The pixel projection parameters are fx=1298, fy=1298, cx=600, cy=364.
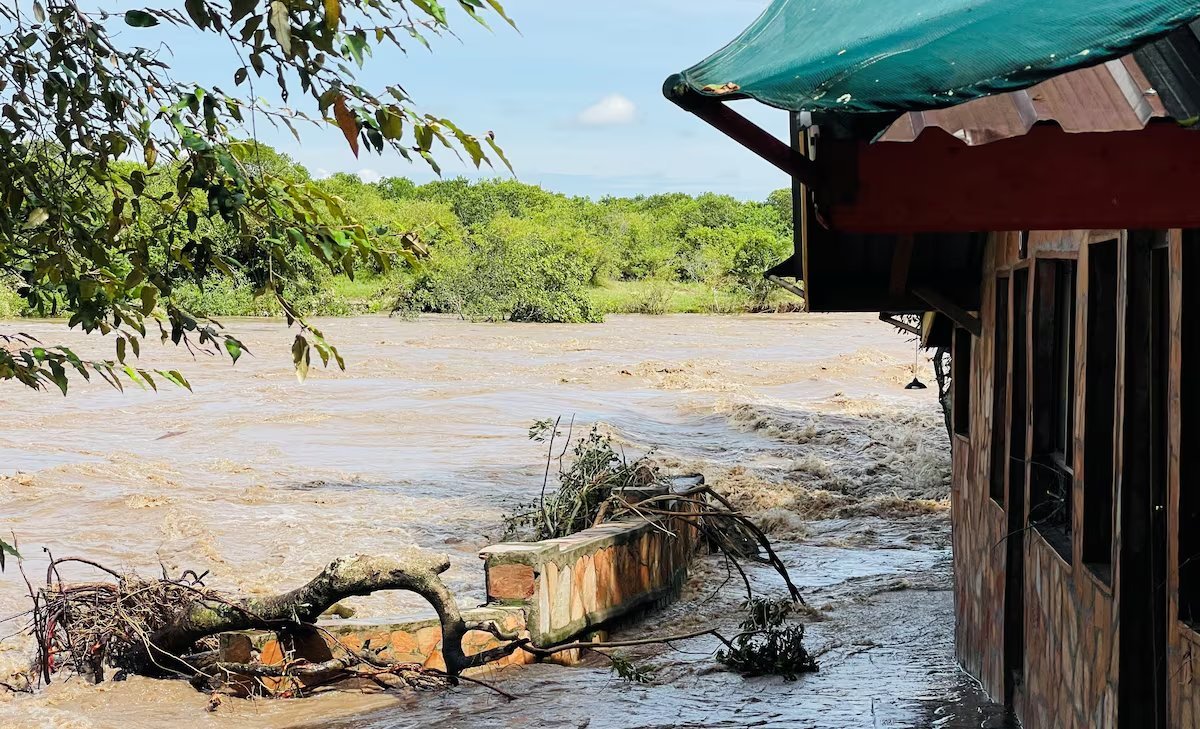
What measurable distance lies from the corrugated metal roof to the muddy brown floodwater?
217 inches

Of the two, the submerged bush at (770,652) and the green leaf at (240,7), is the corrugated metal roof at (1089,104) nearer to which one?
the green leaf at (240,7)

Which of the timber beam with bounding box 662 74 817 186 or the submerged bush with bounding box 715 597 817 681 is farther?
the submerged bush with bounding box 715 597 817 681

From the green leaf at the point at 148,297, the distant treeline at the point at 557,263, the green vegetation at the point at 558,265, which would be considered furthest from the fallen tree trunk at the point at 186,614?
the green vegetation at the point at 558,265

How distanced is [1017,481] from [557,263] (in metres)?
37.3

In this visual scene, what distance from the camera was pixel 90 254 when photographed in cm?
347

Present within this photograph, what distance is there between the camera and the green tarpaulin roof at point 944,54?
1974 millimetres

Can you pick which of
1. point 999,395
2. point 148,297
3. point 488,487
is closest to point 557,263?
point 488,487

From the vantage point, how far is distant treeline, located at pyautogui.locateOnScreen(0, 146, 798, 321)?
43750 millimetres

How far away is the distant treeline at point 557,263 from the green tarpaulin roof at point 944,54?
28379 mm

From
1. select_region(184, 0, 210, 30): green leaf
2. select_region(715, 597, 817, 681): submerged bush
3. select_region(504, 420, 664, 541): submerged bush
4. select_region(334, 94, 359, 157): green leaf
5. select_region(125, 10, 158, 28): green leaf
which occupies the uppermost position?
select_region(125, 10, 158, 28): green leaf

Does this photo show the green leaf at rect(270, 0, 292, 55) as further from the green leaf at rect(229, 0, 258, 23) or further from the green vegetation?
the green vegetation

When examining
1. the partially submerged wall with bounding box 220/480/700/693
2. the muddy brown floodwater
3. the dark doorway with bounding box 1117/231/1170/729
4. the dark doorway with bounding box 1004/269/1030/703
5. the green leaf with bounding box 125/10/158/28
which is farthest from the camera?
the partially submerged wall with bounding box 220/480/700/693

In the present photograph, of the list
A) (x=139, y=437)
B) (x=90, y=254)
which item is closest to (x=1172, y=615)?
(x=90, y=254)

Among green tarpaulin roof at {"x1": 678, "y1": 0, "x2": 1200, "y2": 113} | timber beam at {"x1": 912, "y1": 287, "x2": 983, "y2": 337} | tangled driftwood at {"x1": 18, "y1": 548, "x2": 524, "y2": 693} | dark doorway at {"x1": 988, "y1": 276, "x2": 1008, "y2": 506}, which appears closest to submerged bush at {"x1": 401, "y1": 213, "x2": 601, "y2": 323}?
tangled driftwood at {"x1": 18, "y1": 548, "x2": 524, "y2": 693}
